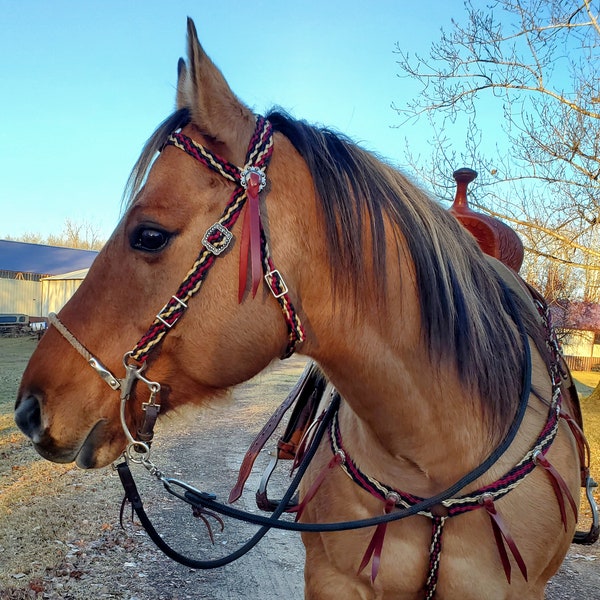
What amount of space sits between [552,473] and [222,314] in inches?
49.1

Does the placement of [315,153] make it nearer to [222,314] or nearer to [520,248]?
[222,314]

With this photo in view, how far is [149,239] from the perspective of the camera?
133 cm

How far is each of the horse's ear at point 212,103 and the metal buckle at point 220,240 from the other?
0.79 feet

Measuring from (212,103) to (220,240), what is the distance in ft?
1.27

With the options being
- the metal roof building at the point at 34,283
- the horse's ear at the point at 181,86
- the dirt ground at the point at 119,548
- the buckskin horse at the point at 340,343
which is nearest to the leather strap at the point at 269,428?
the dirt ground at the point at 119,548

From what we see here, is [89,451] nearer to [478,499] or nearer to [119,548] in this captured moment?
[478,499]

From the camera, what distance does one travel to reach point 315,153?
1.47m

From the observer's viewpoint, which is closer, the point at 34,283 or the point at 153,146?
the point at 153,146

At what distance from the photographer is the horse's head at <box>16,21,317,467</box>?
1325mm

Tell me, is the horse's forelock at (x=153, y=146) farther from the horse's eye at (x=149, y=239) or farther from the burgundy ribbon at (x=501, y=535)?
the burgundy ribbon at (x=501, y=535)

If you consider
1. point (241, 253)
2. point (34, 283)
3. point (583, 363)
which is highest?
point (241, 253)

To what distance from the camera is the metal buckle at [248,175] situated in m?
1.35

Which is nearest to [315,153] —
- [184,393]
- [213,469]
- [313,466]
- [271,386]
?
[184,393]

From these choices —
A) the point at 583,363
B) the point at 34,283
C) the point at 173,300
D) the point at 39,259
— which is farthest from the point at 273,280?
the point at 39,259
